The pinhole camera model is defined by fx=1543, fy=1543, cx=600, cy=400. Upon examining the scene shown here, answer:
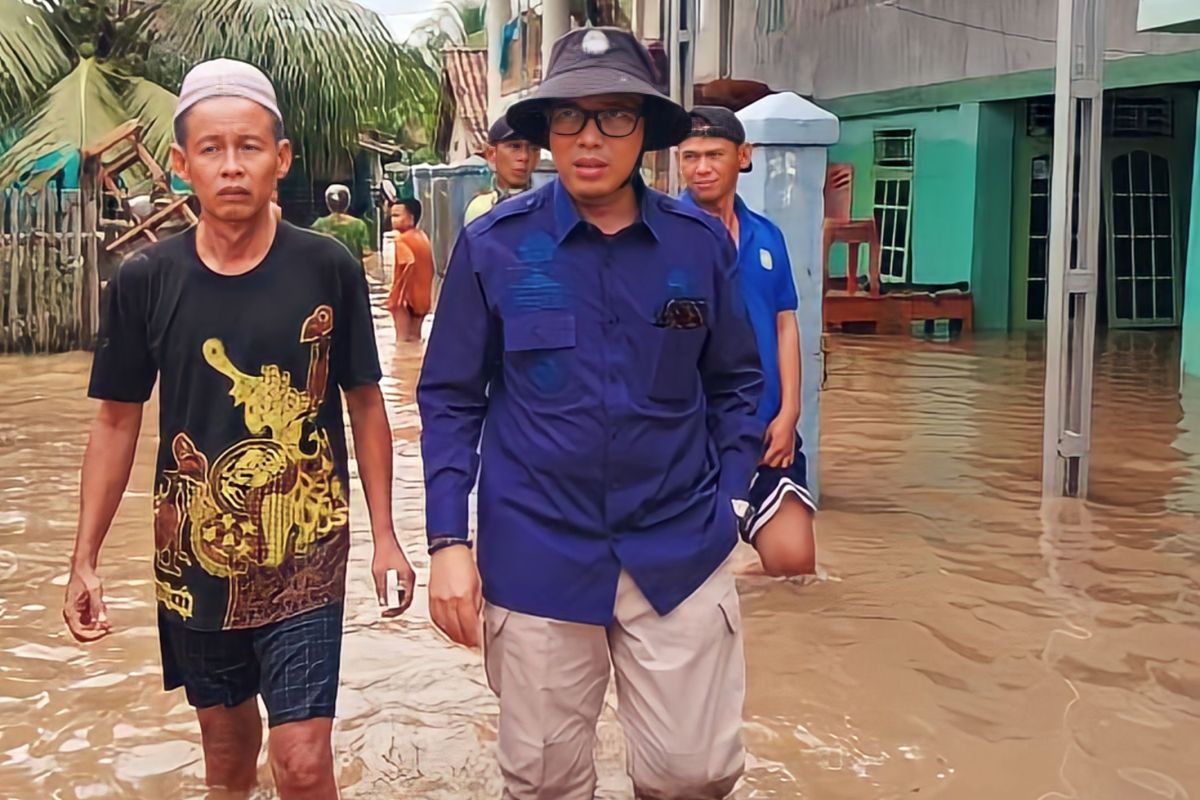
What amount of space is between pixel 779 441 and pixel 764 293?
55cm

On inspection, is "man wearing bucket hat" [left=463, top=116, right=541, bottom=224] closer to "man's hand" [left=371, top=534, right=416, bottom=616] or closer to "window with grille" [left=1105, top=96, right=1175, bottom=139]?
"man's hand" [left=371, top=534, right=416, bottom=616]

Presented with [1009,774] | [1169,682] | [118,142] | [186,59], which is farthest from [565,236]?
[186,59]

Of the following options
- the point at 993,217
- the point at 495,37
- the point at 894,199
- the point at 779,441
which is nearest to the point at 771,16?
the point at 894,199

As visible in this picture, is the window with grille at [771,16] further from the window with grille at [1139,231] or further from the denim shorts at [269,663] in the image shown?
the denim shorts at [269,663]

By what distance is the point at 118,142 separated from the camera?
14984 mm

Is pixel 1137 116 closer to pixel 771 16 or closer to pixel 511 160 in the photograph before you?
pixel 771 16

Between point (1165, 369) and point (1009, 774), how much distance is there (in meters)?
10.2

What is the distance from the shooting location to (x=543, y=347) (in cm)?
321

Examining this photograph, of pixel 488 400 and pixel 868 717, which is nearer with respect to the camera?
pixel 488 400

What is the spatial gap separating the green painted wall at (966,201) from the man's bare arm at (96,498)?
50.0 feet

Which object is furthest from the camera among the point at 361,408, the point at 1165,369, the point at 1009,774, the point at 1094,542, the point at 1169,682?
the point at 1165,369

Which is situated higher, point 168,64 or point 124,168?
point 168,64

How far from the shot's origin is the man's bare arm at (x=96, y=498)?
11.3ft

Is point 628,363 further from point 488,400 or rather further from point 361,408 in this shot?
point 361,408
